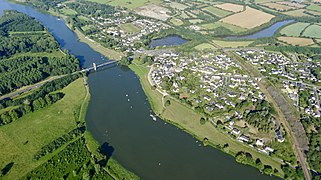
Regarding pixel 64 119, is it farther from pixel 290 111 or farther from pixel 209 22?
pixel 209 22

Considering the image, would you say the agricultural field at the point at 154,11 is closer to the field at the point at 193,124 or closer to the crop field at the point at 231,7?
the crop field at the point at 231,7

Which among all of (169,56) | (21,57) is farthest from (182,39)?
(21,57)

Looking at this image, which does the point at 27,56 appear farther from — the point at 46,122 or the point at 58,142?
the point at 58,142

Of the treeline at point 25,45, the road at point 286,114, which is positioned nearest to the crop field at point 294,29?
the road at point 286,114

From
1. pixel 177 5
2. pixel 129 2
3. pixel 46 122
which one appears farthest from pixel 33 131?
pixel 177 5

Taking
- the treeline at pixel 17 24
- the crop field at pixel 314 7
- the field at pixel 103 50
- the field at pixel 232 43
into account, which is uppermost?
the crop field at pixel 314 7
